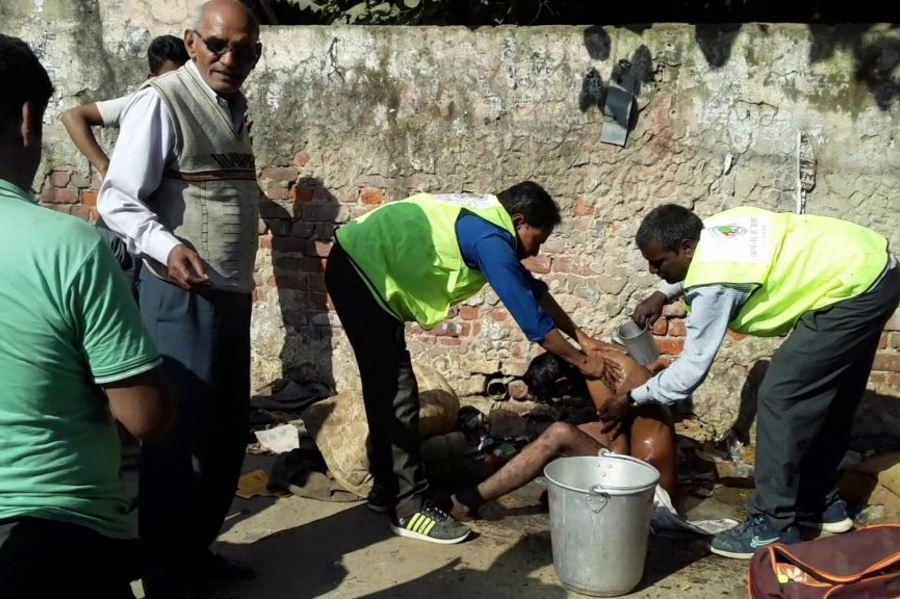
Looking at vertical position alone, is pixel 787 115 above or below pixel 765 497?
above

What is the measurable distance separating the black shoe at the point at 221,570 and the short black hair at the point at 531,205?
172 centimetres

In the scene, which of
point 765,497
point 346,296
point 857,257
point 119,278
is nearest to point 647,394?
point 765,497

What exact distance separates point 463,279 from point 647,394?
86 cm

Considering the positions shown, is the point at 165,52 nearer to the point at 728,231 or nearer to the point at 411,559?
the point at 411,559

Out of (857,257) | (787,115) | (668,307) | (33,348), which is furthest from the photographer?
(668,307)

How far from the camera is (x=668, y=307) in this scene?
199 inches

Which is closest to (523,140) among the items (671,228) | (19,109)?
(671,228)

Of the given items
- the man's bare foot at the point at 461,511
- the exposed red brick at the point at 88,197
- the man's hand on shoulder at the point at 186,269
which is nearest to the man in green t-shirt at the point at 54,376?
the man's hand on shoulder at the point at 186,269

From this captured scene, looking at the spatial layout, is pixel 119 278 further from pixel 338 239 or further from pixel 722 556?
pixel 722 556

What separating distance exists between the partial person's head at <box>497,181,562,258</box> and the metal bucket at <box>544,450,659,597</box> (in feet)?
2.85

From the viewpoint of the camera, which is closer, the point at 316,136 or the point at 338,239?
the point at 338,239

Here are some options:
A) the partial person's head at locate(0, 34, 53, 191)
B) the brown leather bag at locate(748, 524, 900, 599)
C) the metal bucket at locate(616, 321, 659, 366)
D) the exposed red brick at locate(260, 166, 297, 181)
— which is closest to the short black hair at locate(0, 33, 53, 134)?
the partial person's head at locate(0, 34, 53, 191)

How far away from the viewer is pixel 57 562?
181 cm

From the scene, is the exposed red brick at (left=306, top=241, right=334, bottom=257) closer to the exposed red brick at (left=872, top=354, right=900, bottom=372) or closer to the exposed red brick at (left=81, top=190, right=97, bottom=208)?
the exposed red brick at (left=81, top=190, right=97, bottom=208)
